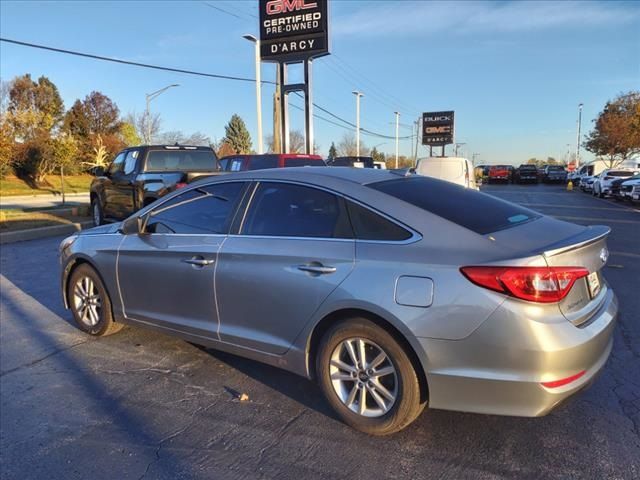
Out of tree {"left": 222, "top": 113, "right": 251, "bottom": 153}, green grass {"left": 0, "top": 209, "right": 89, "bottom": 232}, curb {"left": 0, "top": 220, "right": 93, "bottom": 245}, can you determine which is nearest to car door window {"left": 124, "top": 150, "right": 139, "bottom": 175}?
Answer: curb {"left": 0, "top": 220, "right": 93, "bottom": 245}

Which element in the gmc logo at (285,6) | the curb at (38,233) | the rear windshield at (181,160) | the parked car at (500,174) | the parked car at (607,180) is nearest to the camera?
the rear windshield at (181,160)

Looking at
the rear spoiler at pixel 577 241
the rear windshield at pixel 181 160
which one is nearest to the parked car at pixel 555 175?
the rear windshield at pixel 181 160

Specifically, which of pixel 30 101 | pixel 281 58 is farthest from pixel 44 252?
pixel 30 101

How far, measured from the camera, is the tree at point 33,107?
3950cm

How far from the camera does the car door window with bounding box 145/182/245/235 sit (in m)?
4.00

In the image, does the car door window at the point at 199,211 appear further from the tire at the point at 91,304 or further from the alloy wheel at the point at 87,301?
the alloy wheel at the point at 87,301

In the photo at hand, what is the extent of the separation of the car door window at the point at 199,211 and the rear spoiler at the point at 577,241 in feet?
7.34

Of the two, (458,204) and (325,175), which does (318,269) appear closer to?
(325,175)

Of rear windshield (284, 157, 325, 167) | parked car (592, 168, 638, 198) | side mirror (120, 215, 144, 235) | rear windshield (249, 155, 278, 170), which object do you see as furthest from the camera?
parked car (592, 168, 638, 198)

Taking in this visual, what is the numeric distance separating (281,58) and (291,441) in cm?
1857

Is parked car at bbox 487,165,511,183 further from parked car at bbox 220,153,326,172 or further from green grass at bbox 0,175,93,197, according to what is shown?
parked car at bbox 220,153,326,172

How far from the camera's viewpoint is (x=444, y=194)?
12.0 feet

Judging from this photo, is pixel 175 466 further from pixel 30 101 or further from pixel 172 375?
pixel 30 101

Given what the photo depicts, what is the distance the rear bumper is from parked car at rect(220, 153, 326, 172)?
8.82 metres
